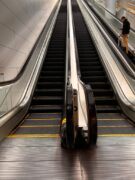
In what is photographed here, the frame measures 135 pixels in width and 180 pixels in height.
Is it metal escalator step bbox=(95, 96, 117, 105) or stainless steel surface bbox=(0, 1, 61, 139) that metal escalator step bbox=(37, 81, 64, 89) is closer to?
stainless steel surface bbox=(0, 1, 61, 139)

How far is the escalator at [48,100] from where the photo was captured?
14.7 ft

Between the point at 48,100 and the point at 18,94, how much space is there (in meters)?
1.11

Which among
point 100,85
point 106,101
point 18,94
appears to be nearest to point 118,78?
point 100,85

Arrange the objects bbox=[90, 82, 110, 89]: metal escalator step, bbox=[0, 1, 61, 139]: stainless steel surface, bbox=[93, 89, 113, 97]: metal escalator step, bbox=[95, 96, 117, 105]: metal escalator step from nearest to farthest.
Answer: bbox=[0, 1, 61, 139]: stainless steel surface < bbox=[95, 96, 117, 105]: metal escalator step < bbox=[93, 89, 113, 97]: metal escalator step < bbox=[90, 82, 110, 89]: metal escalator step

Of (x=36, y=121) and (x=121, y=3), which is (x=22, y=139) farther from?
(x=121, y=3)

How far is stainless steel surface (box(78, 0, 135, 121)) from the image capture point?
18.6ft

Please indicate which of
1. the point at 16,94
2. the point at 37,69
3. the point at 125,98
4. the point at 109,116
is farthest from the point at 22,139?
the point at 37,69

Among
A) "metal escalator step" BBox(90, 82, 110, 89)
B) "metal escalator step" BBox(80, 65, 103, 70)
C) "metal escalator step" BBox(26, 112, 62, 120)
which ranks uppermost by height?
"metal escalator step" BBox(80, 65, 103, 70)

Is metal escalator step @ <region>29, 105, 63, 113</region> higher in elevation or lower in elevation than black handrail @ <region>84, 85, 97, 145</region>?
lower

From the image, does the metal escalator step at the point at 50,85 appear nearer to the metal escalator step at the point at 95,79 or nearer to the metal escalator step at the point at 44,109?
the metal escalator step at the point at 95,79

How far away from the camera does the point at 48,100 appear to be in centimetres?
683

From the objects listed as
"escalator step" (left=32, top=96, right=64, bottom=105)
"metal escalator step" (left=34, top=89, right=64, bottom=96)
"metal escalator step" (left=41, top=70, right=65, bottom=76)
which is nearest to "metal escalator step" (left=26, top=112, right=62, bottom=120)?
"escalator step" (left=32, top=96, right=64, bottom=105)

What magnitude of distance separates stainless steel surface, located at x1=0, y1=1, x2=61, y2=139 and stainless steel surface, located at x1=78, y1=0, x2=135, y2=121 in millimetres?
1743

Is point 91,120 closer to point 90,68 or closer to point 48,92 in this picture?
point 48,92
